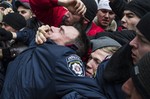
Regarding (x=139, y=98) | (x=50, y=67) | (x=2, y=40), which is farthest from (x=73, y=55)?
(x=2, y=40)

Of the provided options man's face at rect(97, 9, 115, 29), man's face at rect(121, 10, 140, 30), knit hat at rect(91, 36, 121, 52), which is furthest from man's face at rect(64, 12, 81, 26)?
man's face at rect(97, 9, 115, 29)

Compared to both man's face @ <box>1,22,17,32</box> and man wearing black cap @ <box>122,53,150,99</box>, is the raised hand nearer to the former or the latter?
man wearing black cap @ <box>122,53,150,99</box>

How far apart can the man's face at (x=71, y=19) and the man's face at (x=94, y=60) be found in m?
0.30

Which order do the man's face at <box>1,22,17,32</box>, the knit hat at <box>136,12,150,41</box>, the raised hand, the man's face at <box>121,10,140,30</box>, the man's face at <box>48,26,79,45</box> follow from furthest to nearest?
the man's face at <box>1,22,17,32</box>, the man's face at <box>121,10,140,30</box>, the raised hand, the man's face at <box>48,26,79,45</box>, the knit hat at <box>136,12,150,41</box>

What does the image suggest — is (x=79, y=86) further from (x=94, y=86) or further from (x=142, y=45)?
(x=142, y=45)

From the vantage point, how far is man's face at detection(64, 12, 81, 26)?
2.78 metres

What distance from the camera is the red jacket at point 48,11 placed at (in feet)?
9.17

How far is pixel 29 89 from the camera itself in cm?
222

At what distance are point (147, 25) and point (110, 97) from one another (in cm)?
50

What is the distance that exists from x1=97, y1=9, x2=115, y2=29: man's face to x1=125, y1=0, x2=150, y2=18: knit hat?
5.12 ft

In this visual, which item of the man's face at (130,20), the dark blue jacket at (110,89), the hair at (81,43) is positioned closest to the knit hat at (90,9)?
the man's face at (130,20)

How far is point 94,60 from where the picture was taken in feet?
8.83

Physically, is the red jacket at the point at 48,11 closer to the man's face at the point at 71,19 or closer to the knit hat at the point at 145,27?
the man's face at the point at 71,19

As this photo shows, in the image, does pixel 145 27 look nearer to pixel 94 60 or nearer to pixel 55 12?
pixel 94 60
